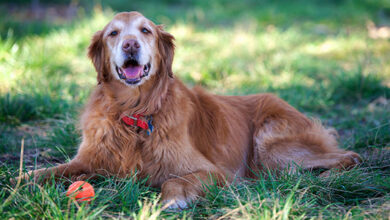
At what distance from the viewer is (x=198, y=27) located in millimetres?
8422

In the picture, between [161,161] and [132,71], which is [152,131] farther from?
[132,71]

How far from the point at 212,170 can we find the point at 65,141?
1594 millimetres

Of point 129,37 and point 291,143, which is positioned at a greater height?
point 129,37

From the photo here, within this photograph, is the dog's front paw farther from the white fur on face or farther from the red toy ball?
the white fur on face

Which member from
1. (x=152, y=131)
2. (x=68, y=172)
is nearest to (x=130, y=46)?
(x=152, y=131)

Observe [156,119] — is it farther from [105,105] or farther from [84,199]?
[84,199]

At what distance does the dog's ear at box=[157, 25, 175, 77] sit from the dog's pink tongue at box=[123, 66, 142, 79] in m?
0.26

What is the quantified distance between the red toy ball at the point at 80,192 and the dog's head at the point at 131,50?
79cm

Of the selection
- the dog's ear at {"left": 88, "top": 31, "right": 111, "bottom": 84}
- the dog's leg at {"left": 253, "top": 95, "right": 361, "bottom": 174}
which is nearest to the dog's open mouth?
the dog's ear at {"left": 88, "top": 31, "right": 111, "bottom": 84}

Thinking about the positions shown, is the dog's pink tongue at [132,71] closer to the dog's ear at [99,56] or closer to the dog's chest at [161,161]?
the dog's ear at [99,56]

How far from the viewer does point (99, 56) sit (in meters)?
3.14

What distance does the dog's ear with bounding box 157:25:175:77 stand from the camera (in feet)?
10.3

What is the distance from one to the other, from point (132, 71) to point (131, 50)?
0.18m

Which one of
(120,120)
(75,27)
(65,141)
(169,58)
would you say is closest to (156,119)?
(120,120)
